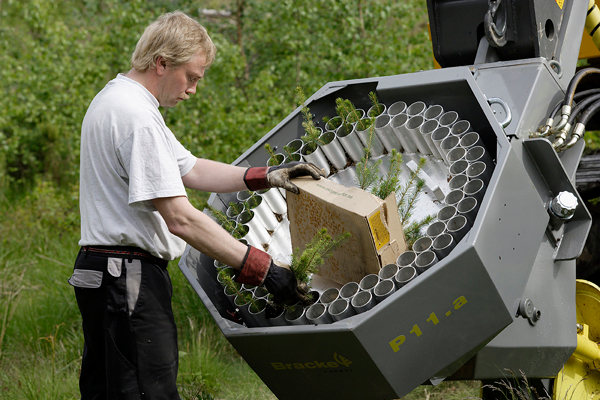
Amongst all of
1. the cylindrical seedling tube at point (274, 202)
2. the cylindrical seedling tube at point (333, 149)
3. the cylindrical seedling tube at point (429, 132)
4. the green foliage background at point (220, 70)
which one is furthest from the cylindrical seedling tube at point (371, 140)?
the green foliage background at point (220, 70)

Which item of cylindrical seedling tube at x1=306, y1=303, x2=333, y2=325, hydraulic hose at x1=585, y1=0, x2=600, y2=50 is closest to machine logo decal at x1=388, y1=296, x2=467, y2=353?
cylindrical seedling tube at x1=306, y1=303, x2=333, y2=325

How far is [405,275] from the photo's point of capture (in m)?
2.93

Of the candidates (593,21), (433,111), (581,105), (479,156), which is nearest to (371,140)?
(433,111)

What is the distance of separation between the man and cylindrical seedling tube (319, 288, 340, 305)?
0.37 feet

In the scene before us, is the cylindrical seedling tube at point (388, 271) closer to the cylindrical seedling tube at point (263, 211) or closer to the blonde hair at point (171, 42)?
the cylindrical seedling tube at point (263, 211)

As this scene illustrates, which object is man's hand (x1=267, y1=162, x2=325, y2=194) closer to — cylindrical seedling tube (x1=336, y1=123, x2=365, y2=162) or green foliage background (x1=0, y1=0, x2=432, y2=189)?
cylindrical seedling tube (x1=336, y1=123, x2=365, y2=162)

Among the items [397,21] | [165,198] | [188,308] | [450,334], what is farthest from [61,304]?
[397,21]

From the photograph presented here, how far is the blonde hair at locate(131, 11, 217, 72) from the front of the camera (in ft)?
10.0

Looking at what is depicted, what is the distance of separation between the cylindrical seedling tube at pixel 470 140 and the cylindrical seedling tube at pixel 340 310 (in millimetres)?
860

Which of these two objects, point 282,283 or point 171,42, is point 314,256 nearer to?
point 282,283

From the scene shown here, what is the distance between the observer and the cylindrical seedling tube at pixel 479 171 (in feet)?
10.4

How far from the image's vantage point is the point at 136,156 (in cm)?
289

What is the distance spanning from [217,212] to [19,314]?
2.71 metres

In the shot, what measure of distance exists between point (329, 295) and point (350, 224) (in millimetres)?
282
